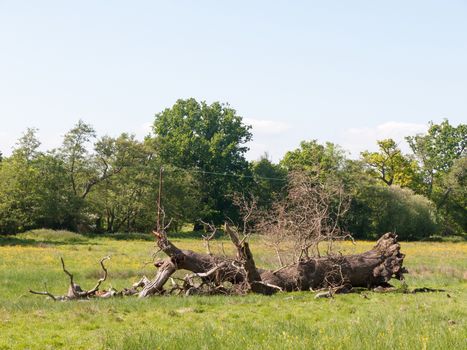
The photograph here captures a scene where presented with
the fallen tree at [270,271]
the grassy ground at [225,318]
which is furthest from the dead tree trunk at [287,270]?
the grassy ground at [225,318]

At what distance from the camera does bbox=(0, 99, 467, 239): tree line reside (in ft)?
202

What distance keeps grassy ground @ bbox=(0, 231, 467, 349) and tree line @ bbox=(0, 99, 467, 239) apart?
98.1ft

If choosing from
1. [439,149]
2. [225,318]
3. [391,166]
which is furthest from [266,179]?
[225,318]

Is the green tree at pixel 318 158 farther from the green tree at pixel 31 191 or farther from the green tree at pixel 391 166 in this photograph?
the green tree at pixel 31 191

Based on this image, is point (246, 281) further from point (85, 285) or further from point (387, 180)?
point (387, 180)

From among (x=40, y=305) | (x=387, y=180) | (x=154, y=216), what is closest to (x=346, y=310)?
(x=40, y=305)

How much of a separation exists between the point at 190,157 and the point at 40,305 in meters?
65.7

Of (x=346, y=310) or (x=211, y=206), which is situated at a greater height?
(x=211, y=206)

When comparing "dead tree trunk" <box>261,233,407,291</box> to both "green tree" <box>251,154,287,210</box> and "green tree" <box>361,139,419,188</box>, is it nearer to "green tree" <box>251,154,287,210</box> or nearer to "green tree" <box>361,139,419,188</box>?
"green tree" <box>251,154,287,210</box>

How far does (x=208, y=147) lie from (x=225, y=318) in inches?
2666

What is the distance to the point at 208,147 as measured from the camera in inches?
3273

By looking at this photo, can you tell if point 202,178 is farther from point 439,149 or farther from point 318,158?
point 439,149

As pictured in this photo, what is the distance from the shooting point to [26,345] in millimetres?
12289

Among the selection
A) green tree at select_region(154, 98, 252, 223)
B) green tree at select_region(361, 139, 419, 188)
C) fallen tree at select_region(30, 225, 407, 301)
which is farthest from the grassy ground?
green tree at select_region(361, 139, 419, 188)
